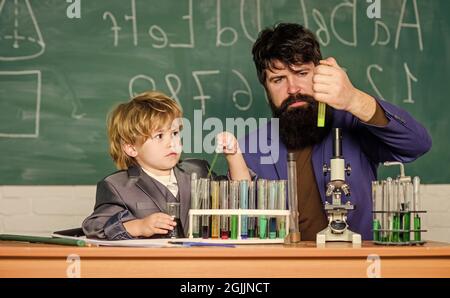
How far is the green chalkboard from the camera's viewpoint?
306 centimetres

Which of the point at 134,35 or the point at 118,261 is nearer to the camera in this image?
the point at 118,261

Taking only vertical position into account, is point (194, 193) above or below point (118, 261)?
above

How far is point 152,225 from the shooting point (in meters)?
1.69

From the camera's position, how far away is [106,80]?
3076mm

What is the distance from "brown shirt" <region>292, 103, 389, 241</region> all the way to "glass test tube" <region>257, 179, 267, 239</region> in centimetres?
43

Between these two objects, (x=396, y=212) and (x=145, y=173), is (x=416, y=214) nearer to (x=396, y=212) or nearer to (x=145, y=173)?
(x=396, y=212)

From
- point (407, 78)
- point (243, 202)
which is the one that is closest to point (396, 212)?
point (243, 202)

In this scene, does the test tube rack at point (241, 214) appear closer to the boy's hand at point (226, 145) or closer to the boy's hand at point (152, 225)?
the boy's hand at point (152, 225)

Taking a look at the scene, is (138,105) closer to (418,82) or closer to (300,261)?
(300,261)
